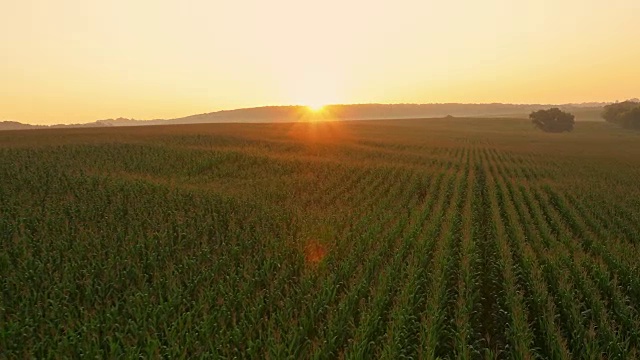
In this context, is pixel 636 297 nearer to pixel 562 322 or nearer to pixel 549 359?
pixel 562 322

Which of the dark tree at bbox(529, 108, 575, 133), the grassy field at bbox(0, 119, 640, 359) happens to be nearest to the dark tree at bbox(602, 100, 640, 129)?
the dark tree at bbox(529, 108, 575, 133)

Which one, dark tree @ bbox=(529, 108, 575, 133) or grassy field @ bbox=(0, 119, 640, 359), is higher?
dark tree @ bbox=(529, 108, 575, 133)

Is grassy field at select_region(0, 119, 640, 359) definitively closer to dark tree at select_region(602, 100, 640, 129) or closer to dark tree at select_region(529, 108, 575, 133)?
dark tree at select_region(529, 108, 575, 133)

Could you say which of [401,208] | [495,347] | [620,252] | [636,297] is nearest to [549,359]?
[495,347]

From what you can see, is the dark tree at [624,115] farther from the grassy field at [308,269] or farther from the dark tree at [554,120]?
the grassy field at [308,269]

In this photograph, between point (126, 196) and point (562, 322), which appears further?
point (126, 196)

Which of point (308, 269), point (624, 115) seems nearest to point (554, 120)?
point (624, 115)

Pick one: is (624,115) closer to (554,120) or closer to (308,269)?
(554,120)
